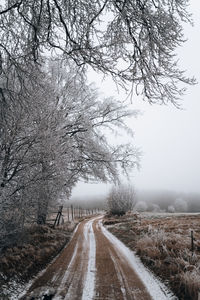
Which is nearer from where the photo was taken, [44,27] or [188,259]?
[44,27]

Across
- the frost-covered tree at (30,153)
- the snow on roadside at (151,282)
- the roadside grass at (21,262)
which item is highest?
the frost-covered tree at (30,153)

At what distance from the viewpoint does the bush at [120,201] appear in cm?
3700

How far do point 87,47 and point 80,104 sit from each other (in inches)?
393

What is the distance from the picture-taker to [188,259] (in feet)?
22.1

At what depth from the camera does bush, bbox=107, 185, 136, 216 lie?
121 feet

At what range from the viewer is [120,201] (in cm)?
3772

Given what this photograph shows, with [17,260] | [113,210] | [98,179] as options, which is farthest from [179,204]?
[17,260]

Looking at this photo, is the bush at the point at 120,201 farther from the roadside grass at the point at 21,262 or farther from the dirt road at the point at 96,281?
the dirt road at the point at 96,281

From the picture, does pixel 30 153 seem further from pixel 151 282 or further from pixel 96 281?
pixel 151 282

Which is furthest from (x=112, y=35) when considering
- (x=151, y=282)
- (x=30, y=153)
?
(x=151, y=282)

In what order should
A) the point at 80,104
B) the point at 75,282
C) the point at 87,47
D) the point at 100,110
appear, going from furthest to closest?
the point at 100,110, the point at 80,104, the point at 75,282, the point at 87,47

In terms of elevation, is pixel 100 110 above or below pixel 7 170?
above

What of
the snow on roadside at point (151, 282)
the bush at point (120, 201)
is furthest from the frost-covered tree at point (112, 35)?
the bush at point (120, 201)

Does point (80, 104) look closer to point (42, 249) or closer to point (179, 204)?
point (42, 249)
